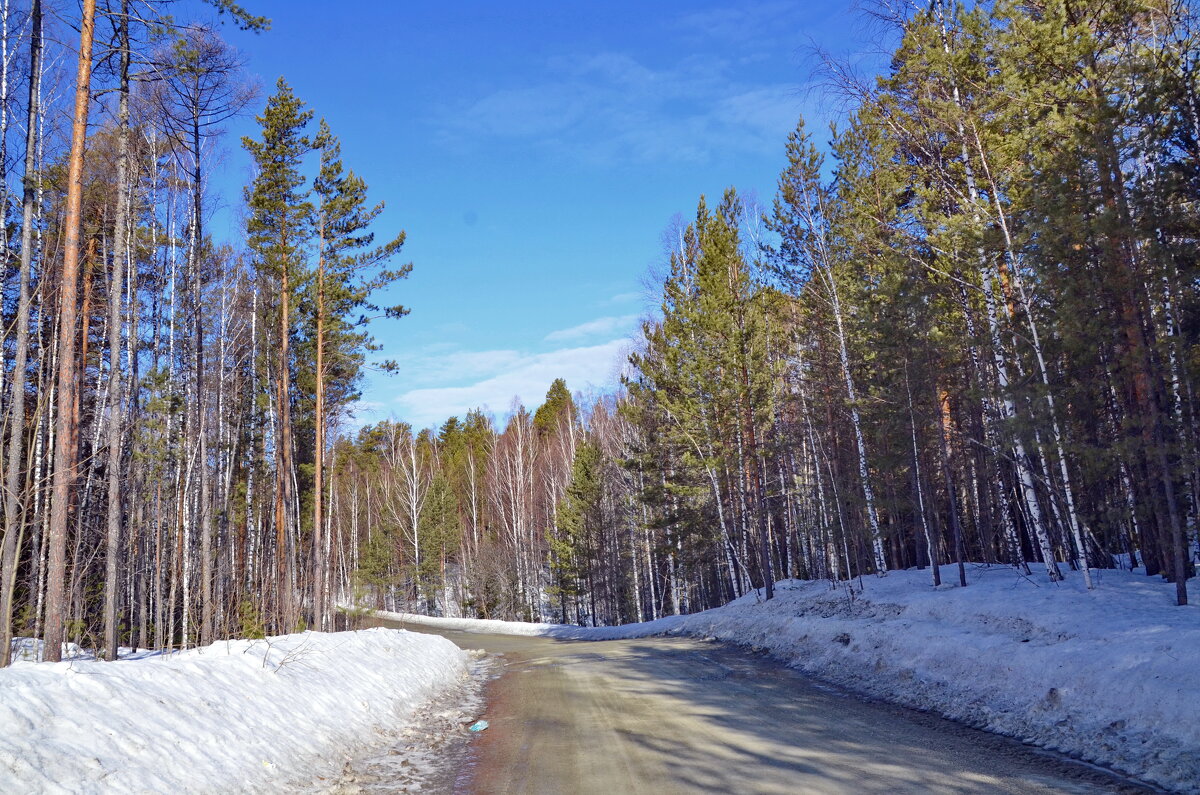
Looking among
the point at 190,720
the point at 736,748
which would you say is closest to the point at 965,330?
the point at 736,748

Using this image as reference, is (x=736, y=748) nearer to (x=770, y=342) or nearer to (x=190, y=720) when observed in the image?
(x=190, y=720)

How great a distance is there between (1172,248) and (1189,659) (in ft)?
19.1

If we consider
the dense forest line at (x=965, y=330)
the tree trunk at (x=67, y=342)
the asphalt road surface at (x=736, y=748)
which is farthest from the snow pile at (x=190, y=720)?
the dense forest line at (x=965, y=330)

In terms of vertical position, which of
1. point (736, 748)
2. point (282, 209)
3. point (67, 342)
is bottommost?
point (736, 748)

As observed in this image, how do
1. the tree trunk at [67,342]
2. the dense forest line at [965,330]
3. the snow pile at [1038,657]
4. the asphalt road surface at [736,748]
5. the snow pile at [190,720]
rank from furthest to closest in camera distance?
the dense forest line at [965,330], the tree trunk at [67,342], the snow pile at [1038,657], the asphalt road surface at [736,748], the snow pile at [190,720]

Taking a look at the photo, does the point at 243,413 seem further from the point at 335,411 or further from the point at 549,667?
the point at 549,667

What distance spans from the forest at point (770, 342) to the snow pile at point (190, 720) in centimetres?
295

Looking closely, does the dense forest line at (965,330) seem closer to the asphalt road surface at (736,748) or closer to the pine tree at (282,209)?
the asphalt road surface at (736,748)

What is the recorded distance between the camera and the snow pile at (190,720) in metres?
4.62

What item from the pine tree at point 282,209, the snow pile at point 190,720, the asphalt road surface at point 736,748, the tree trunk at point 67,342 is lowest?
the asphalt road surface at point 736,748

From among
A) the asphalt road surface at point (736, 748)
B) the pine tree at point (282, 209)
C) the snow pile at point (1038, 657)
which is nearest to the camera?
the asphalt road surface at point (736, 748)

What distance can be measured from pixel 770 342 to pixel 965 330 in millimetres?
Result: 13074

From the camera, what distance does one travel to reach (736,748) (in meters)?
6.63

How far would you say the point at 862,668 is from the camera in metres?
10.8
